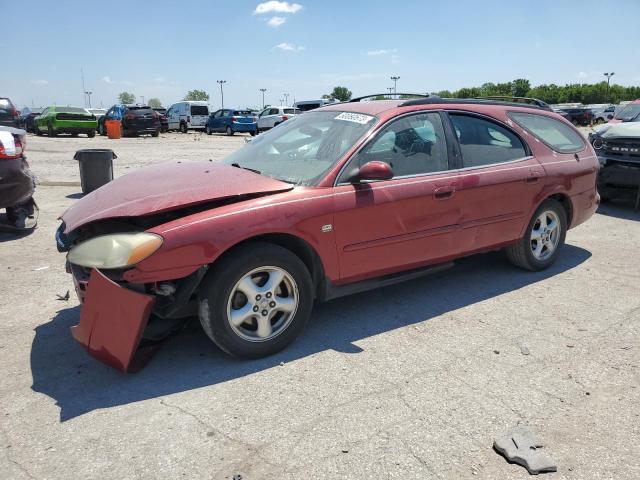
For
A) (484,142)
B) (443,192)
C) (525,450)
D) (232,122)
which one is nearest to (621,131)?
(484,142)

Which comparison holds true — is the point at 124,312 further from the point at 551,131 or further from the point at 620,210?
the point at 620,210

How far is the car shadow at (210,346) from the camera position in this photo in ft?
9.45

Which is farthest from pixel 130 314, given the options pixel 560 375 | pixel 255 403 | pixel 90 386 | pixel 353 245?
pixel 560 375

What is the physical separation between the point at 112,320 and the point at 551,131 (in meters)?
4.47

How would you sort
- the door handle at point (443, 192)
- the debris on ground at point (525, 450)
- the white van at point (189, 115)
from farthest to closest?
the white van at point (189, 115) < the door handle at point (443, 192) < the debris on ground at point (525, 450)

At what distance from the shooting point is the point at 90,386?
291 centimetres

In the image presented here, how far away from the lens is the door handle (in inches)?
152

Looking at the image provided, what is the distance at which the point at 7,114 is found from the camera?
56.7 feet

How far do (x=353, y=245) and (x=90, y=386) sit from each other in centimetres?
187

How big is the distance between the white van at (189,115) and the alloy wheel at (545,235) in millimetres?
29523

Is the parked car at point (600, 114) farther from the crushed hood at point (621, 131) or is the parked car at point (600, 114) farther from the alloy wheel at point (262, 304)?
the alloy wheel at point (262, 304)

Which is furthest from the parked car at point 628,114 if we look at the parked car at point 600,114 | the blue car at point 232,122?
the parked car at point 600,114

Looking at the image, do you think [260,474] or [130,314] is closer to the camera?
[260,474]

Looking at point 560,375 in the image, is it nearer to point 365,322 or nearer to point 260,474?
point 365,322
